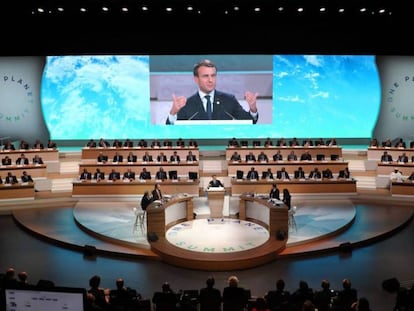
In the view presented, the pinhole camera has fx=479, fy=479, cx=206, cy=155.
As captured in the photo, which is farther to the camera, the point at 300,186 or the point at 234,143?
the point at 234,143

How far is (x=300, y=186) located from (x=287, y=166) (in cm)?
113

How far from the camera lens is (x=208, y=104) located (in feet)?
61.2

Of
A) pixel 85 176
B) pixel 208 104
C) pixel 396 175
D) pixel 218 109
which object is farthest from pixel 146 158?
pixel 396 175

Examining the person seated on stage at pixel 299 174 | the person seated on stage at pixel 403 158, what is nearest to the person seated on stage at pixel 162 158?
the person seated on stage at pixel 299 174

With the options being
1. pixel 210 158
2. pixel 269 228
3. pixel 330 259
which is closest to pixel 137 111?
pixel 210 158

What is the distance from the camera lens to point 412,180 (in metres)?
14.8

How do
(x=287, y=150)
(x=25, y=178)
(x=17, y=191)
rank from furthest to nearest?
(x=287, y=150)
(x=25, y=178)
(x=17, y=191)

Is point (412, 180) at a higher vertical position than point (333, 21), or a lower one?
lower

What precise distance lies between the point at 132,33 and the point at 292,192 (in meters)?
8.17

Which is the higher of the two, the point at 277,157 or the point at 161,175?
the point at 277,157

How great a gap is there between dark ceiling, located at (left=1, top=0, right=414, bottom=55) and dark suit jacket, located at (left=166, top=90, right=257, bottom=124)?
1875mm

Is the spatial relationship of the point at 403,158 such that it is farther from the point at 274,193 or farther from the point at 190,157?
the point at 190,157

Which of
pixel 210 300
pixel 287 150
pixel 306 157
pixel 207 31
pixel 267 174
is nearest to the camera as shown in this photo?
pixel 210 300

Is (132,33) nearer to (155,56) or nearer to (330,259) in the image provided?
(155,56)
